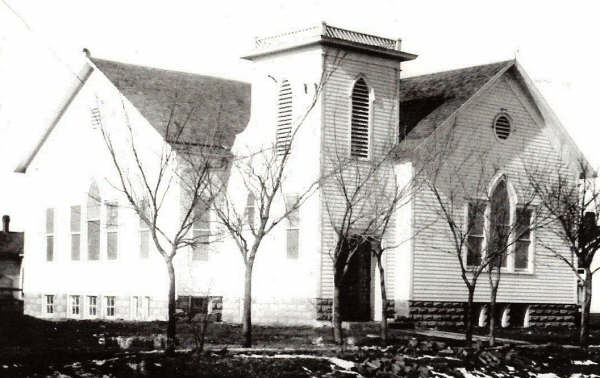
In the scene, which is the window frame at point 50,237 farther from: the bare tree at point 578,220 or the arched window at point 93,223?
the bare tree at point 578,220

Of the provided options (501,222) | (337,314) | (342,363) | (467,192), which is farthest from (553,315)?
(342,363)

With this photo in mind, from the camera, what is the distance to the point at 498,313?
3597cm

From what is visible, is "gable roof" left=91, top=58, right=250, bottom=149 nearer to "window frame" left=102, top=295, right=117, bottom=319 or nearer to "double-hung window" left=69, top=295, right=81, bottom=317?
"window frame" left=102, top=295, right=117, bottom=319

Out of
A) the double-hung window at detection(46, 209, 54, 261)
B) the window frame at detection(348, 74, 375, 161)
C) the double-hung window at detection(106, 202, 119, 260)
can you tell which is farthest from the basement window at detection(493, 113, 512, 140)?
the double-hung window at detection(46, 209, 54, 261)

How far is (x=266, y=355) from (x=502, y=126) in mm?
15921

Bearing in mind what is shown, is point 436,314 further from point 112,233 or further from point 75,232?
point 75,232

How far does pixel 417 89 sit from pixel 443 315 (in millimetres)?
8238

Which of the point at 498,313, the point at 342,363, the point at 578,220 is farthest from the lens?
the point at 498,313

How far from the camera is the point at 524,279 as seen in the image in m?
36.4

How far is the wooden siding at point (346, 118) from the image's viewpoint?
104 ft

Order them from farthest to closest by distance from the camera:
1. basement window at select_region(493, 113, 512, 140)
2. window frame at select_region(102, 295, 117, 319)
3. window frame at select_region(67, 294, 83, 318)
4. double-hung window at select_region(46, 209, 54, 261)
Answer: double-hung window at select_region(46, 209, 54, 261)
window frame at select_region(67, 294, 83, 318)
window frame at select_region(102, 295, 117, 319)
basement window at select_region(493, 113, 512, 140)

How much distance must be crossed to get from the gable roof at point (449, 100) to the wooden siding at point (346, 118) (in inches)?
29.9

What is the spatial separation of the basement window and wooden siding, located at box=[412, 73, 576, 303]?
16cm

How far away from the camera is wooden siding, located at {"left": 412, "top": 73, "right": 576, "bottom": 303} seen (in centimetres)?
3356
